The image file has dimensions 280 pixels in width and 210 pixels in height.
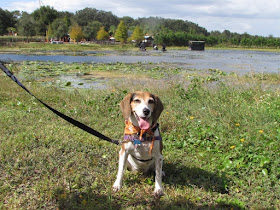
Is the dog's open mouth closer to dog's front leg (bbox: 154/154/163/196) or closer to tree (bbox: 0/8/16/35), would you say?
dog's front leg (bbox: 154/154/163/196)

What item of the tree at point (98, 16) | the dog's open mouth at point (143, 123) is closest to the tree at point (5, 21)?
the tree at point (98, 16)

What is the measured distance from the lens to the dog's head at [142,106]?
344 cm

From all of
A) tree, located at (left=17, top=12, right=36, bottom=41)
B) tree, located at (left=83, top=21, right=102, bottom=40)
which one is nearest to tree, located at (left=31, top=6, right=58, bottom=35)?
tree, located at (left=17, top=12, right=36, bottom=41)

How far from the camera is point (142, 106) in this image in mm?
3406

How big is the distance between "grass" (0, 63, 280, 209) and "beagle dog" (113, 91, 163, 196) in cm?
40

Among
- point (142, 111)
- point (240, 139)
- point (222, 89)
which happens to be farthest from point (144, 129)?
point (222, 89)

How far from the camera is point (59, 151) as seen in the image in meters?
4.49

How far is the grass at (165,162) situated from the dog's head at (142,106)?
0.98 meters

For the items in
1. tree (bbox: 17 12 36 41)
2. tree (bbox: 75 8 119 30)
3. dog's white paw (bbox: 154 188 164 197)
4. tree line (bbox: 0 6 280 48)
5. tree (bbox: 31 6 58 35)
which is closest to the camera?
dog's white paw (bbox: 154 188 164 197)

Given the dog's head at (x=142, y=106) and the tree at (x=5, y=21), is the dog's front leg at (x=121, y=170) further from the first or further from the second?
the tree at (x=5, y=21)

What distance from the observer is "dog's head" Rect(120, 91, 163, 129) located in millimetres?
3439

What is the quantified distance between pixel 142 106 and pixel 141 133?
1.19 ft

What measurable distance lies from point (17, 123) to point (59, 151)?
2.09m

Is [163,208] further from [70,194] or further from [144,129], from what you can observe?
[70,194]
